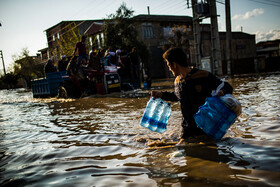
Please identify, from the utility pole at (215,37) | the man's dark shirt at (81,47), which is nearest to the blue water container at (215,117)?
the man's dark shirt at (81,47)

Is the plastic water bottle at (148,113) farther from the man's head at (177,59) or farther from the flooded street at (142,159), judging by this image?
the man's head at (177,59)

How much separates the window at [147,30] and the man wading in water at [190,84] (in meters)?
32.4

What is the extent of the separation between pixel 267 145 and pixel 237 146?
1.17 feet

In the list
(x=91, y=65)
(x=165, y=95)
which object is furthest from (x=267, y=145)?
(x=91, y=65)

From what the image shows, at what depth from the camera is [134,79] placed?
14664 millimetres

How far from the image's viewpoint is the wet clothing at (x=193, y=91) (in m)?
2.90

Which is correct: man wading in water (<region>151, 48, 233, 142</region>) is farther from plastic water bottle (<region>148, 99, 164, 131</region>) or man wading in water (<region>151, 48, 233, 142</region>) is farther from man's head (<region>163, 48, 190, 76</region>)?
plastic water bottle (<region>148, 99, 164, 131</region>)

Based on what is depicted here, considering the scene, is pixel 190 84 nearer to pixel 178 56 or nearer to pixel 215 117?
pixel 178 56

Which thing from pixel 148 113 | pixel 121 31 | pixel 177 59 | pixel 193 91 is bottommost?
pixel 148 113

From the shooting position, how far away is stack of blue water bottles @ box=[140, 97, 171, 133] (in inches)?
142

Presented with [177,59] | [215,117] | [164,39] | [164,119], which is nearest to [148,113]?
[164,119]

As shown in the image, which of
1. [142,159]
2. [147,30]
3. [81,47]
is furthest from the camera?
[147,30]

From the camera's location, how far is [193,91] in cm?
299

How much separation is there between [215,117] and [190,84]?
55cm
